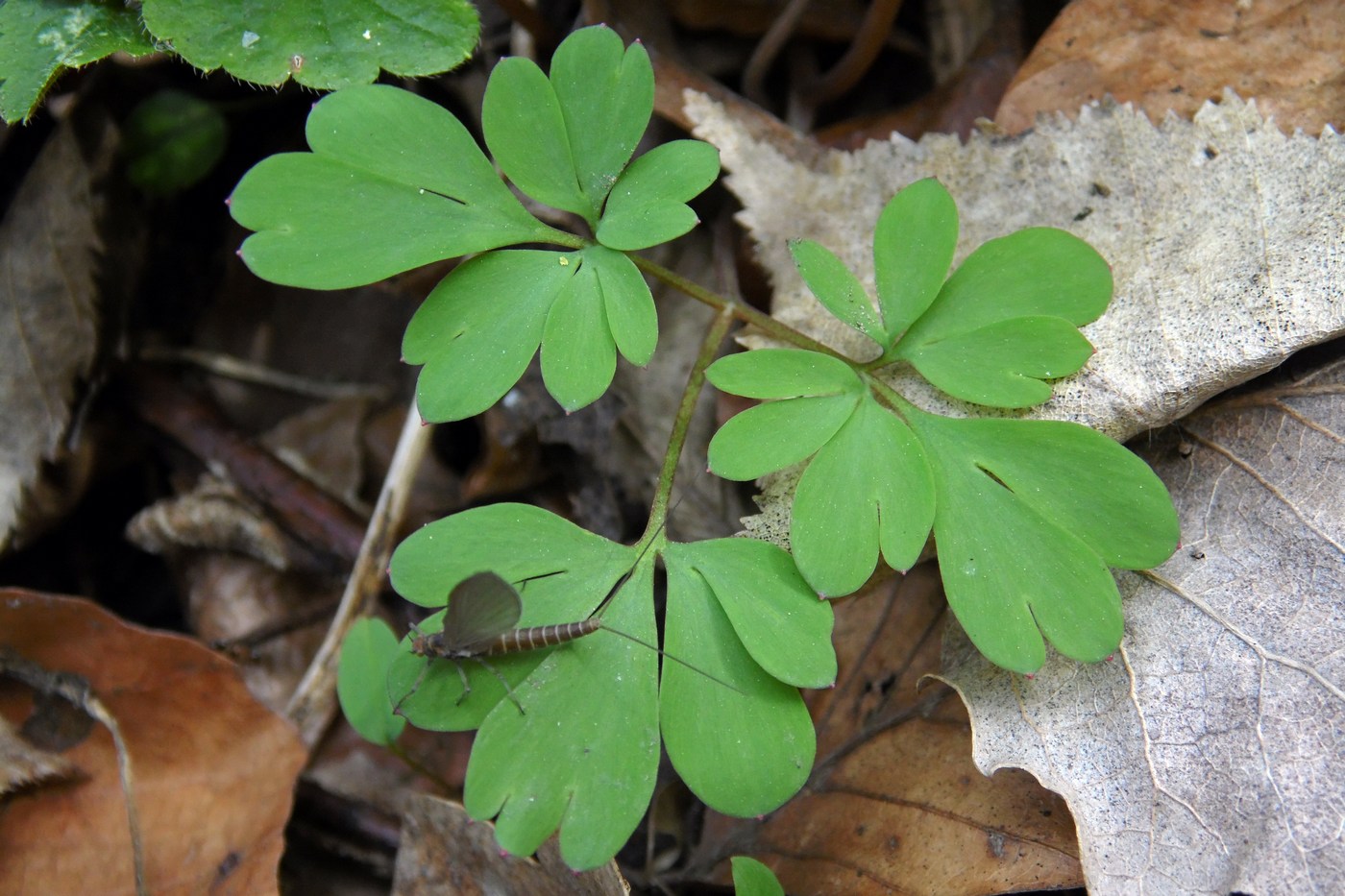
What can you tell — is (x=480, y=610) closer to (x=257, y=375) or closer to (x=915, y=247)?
(x=915, y=247)

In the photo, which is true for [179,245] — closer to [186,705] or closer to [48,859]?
[186,705]

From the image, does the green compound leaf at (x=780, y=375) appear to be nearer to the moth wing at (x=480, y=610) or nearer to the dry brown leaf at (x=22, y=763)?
the moth wing at (x=480, y=610)

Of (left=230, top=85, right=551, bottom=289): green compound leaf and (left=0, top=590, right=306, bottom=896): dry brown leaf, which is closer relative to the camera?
(left=230, top=85, right=551, bottom=289): green compound leaf

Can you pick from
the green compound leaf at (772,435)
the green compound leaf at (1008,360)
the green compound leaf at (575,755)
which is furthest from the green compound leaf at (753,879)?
the green compound leaf at (1008,360)

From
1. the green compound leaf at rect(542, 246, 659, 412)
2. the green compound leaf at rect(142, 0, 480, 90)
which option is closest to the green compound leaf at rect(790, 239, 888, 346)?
the green compound leaf at rect(542, 246, 659, 412)

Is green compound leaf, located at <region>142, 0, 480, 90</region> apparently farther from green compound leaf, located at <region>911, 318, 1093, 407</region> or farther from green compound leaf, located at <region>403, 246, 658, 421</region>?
green compound leaf, located at <region>911, 318, 1093, 407</region>
